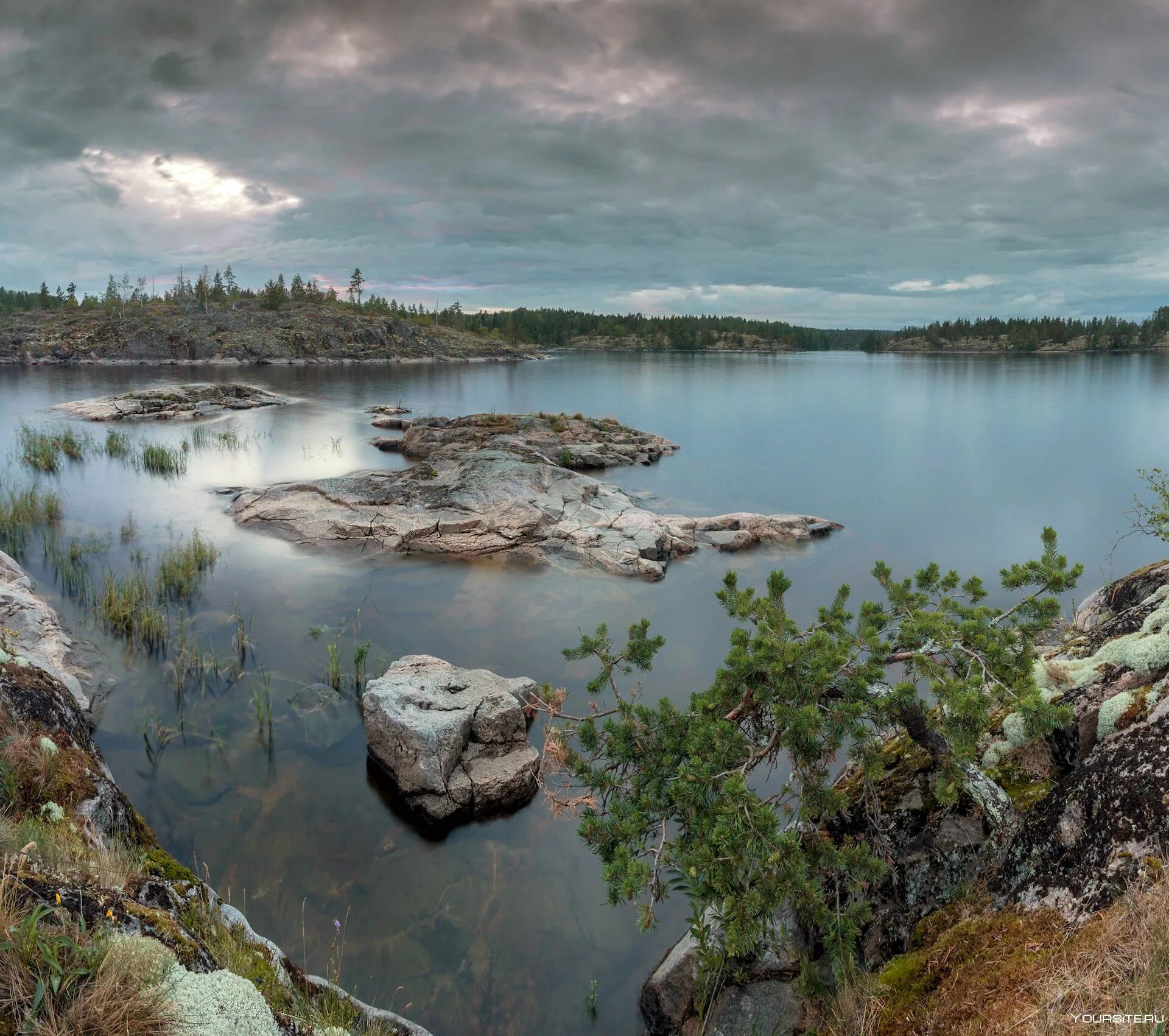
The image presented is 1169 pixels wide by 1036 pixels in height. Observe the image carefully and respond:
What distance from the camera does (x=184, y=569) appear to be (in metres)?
16.8

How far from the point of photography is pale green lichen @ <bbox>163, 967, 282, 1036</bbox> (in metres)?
3.09

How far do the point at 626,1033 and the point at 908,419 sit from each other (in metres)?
62.0

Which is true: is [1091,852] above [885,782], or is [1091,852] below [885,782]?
above

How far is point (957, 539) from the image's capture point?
25297mm

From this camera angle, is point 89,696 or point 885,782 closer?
point 885,782

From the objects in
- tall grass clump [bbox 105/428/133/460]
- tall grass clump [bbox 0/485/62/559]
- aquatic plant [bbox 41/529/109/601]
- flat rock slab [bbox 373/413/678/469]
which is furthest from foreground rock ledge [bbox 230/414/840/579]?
tall grass clump [bbox 105/428/133/460]

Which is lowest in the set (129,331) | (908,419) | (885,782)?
(885,782)

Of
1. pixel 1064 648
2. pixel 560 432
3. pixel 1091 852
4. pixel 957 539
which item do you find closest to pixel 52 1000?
pixel 1091 852

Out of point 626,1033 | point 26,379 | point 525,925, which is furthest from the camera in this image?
point 26,379

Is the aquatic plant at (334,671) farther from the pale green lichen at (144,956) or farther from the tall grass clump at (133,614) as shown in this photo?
the pale green lichen at (144,956)

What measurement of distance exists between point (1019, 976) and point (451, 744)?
727cm

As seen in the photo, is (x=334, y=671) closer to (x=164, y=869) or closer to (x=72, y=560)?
(x=164, y=869)

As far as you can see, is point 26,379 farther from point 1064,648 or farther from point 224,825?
point 1064,648

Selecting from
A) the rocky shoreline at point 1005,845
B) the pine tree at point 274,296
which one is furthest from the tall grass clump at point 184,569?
the pine tree at point 274,296
